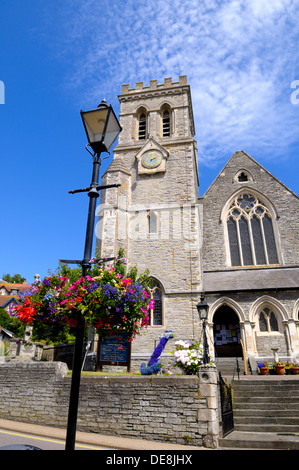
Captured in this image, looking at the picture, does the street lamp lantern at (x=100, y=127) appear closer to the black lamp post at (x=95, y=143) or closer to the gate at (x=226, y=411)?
the black lamp post at (x=95, y=143)

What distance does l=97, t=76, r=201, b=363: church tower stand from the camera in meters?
15.8

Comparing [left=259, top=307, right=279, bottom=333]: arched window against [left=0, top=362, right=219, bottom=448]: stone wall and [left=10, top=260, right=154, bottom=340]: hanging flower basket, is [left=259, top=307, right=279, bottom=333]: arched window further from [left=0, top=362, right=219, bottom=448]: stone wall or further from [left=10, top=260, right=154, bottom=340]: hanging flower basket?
[left=10, top=260, right=154, bottom=340]: hanging flower basket

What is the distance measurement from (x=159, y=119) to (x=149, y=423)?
18.9m

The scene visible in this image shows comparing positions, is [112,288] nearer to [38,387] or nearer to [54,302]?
[54,302]

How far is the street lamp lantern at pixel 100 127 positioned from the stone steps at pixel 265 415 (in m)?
6.69

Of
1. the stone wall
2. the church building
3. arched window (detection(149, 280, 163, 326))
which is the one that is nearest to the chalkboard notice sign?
the stone wall

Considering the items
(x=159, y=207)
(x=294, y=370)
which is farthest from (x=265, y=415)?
(x=159, y=207)

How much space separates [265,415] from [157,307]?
8039 mm

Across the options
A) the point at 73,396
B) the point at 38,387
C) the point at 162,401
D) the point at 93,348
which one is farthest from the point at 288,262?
the point at 73,396

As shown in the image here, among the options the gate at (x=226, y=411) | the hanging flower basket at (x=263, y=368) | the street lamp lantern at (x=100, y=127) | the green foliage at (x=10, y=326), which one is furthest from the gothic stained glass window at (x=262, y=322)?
the green foliage at (x=10, y=326)

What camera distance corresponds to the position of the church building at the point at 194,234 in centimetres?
1554

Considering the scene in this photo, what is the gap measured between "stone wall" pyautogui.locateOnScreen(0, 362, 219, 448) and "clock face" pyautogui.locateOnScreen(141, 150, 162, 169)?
521 inches

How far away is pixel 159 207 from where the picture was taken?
60.4 ft
